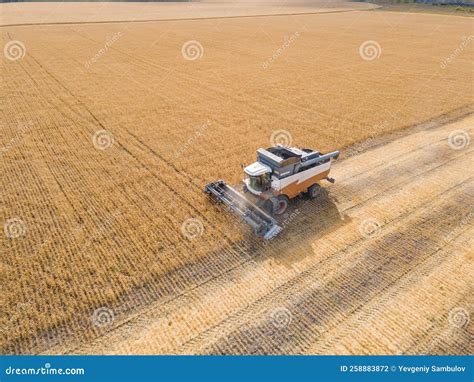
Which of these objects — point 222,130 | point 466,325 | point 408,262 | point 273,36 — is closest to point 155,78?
point 222,130

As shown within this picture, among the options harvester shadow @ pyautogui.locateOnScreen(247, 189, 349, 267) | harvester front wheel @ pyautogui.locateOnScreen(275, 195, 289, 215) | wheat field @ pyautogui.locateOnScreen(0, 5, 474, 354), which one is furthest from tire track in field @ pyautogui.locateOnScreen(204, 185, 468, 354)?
harvester front wheel @ pyautogui.locateOnScreen(275, 195, 289, 215)

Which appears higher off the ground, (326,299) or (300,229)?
(300,229)

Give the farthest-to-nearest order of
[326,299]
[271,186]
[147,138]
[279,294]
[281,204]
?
[147,138] → [281,204] → [271,186] → [279,294] → [326,299]

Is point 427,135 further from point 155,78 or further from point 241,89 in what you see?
point 155,78

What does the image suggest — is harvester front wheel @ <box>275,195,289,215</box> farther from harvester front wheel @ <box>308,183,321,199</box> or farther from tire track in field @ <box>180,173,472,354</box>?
tire track in field @ <box>180,173,472,354</box>

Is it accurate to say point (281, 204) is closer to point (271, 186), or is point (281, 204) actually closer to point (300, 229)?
point (271, 186)

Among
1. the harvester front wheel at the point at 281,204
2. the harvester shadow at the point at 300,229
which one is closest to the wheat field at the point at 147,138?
the harvester shadow at the point at 300,229

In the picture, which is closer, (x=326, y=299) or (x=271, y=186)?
(x=326, y=299)

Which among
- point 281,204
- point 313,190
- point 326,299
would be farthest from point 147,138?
point 326,299
